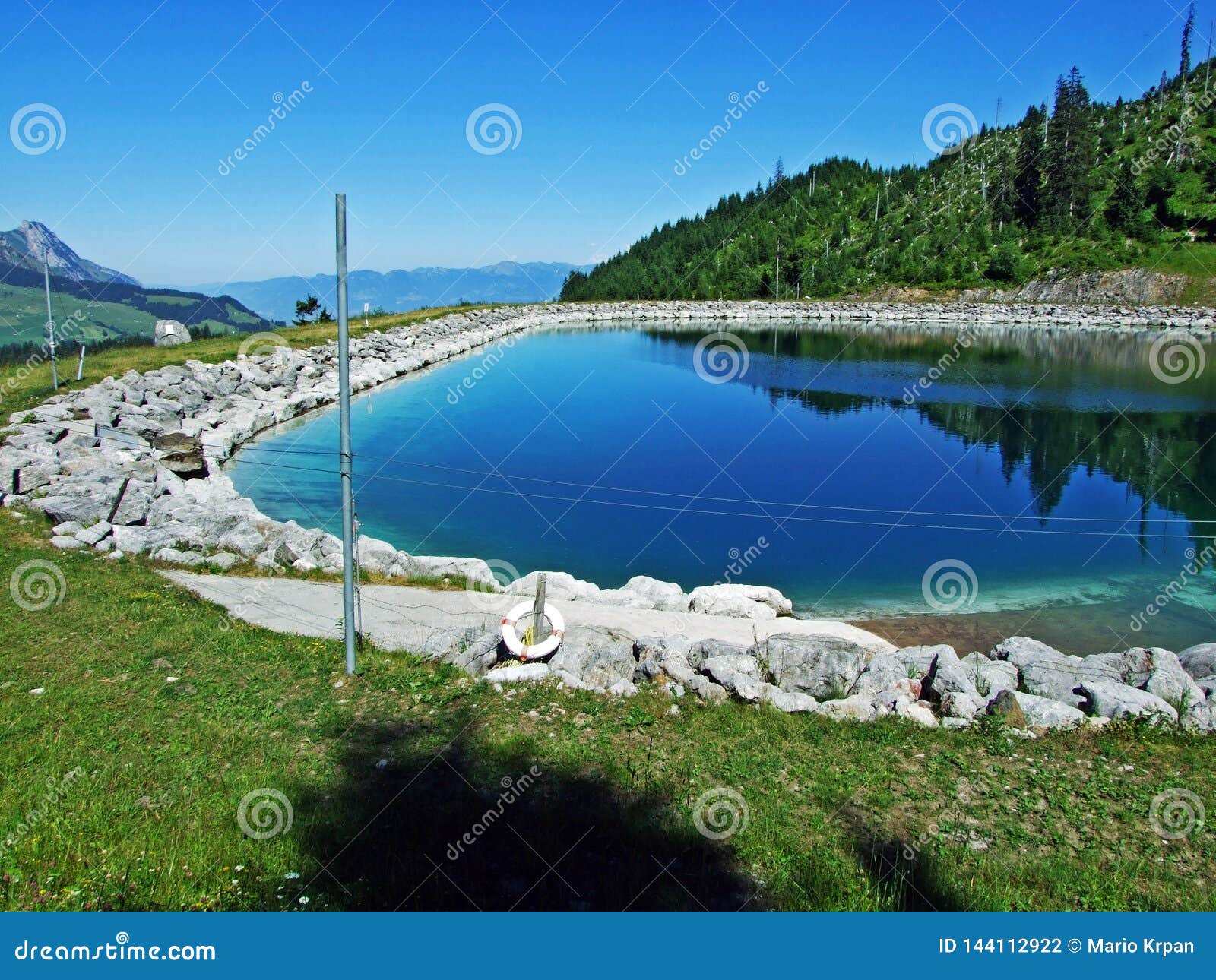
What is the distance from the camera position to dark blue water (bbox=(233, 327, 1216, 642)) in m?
18.2

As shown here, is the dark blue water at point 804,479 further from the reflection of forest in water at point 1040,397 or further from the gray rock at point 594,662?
the gray rock at point 594,662

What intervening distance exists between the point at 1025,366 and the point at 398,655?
47.9 m

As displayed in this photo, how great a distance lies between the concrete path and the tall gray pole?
5.43 feet

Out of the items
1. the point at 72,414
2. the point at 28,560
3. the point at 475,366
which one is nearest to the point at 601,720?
the point at 28,560

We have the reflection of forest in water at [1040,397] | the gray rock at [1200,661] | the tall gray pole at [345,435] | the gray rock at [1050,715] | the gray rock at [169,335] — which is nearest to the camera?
the tall gray pole at [345,435]

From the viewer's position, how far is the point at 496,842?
641 cm

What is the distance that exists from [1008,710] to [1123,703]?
1.37 meters

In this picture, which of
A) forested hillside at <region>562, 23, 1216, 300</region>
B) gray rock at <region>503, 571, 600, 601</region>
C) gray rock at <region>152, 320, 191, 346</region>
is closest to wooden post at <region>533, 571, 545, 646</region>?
gray rock at <region>503, 571, 600, 601</region>

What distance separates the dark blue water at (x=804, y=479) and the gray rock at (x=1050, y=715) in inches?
267

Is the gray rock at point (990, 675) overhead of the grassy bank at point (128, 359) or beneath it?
beneath

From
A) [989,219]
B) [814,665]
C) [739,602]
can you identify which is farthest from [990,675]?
[989,219]

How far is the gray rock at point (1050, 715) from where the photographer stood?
8.70 m

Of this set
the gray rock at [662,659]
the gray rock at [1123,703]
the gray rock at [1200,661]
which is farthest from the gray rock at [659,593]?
the gray rock at [1200,661]

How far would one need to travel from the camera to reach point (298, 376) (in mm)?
36750
